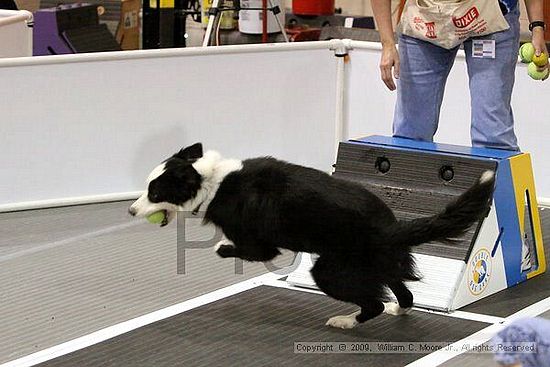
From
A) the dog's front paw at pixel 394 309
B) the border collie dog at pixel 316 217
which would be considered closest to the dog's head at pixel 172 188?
the border collie dog at pixel 316 217

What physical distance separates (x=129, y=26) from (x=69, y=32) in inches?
43.1

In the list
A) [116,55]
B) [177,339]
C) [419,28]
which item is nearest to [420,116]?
[419,28]

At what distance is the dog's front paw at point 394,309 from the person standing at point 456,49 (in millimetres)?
716

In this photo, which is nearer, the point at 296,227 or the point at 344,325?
the point at 296,227

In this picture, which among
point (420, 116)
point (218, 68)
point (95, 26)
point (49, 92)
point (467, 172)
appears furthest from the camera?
point (95, 26)

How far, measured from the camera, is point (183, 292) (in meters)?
3.83

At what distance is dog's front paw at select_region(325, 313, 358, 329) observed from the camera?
11.2 ft

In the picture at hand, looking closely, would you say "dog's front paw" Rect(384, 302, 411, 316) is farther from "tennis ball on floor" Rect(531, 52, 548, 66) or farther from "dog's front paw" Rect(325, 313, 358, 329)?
"tennis ball on floor" Rect(531, 52, 548, 66)

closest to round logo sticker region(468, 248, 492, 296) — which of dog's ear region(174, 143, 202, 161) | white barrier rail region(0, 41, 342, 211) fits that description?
dog's ear region(174, 143, 202, 161)

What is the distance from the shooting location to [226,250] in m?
3.42

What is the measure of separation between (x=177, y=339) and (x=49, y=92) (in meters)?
1.85

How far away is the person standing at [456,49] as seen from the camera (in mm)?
3760

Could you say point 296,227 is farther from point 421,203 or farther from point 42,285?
point 42,285

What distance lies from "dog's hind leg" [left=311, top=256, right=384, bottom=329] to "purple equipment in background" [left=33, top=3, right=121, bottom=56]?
486 cm
